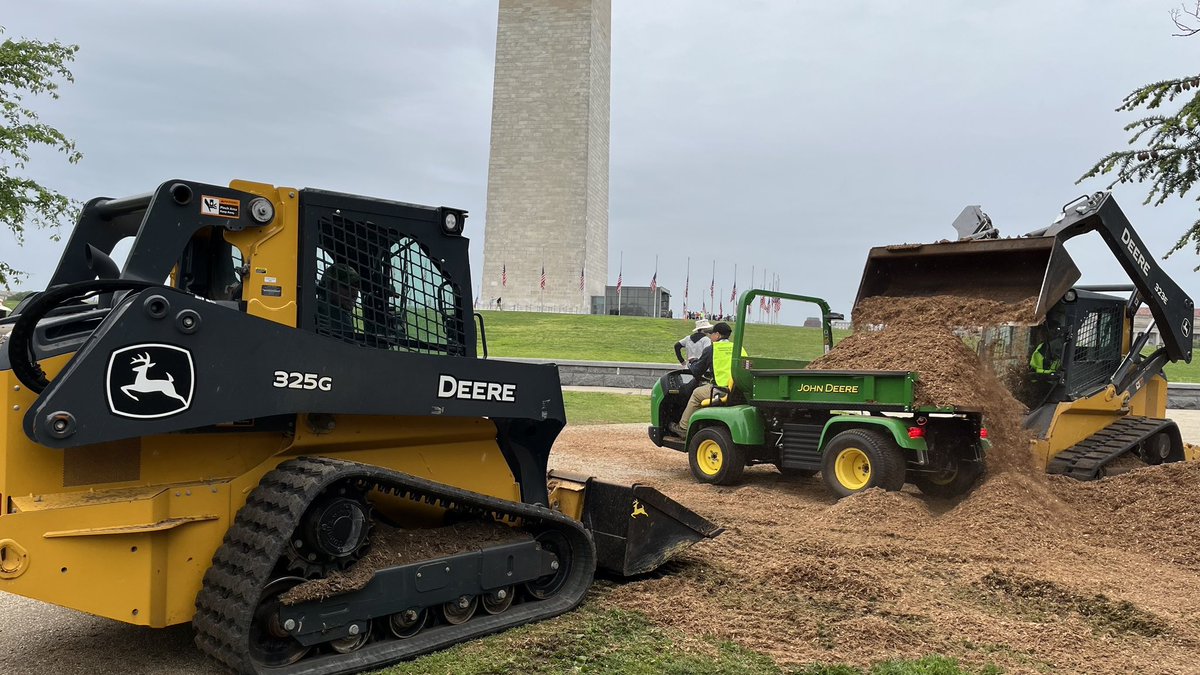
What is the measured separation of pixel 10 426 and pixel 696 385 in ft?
26.5

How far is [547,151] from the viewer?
155 ft

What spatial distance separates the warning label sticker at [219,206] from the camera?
13.3 feet

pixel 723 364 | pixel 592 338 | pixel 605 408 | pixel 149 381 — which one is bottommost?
pixel 605 408

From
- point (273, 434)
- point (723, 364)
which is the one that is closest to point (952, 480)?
point (723, 364)

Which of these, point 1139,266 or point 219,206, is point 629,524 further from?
point 1139,266

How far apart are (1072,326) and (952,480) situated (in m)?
2.07

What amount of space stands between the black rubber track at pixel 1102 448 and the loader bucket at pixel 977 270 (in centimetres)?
139

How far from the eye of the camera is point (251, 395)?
3867 millimetres

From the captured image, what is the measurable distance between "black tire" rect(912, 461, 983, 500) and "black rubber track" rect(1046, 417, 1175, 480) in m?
0.76

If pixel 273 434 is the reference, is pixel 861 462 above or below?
below

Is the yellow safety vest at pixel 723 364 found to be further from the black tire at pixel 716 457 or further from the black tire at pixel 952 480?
the black tire at pixel 952 480

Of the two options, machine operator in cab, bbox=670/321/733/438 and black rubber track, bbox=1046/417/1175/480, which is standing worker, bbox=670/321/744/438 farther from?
black rubber track, bbox=1046/417/1175/480

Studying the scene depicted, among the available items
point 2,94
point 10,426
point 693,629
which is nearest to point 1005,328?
point 693,629

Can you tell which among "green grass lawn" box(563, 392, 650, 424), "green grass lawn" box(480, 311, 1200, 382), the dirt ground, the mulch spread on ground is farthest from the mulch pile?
"green grass lawn" box(480, 311, 1200, 382)
